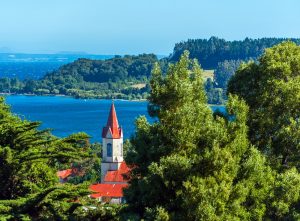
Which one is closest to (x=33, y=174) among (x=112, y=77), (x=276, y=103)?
(x=276, y=103)

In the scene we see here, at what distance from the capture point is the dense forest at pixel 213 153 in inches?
476

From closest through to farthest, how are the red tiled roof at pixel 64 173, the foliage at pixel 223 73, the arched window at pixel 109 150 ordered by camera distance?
the arched window at pixel 109 150, the red tiled roof at pixel 64 173, the foliage at pixel 223 73

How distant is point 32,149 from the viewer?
18391 mm

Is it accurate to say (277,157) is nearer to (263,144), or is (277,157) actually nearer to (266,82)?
(263,144)

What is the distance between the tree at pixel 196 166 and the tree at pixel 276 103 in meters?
0.77

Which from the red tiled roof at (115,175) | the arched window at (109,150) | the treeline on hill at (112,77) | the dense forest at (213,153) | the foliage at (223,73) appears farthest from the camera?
the treeline on hill at (112,77)

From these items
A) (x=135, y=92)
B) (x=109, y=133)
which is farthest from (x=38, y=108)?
(x=109, y=133)

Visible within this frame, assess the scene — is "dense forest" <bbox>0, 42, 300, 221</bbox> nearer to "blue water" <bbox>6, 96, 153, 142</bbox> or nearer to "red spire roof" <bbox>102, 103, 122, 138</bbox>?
"red spire roof" <bbox>102, 103, 122, 138</bbox>

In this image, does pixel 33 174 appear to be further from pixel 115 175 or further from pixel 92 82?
pixel 92 82

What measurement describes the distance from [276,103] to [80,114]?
114421mm

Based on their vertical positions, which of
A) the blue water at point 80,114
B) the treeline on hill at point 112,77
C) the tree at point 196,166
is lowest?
the blue water at point 80,114

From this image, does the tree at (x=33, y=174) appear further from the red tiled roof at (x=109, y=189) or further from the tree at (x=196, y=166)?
the red tiled roof at (x=109, y=189)

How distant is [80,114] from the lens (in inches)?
5010

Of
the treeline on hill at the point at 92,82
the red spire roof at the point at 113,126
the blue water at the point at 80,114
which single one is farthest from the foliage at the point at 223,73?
the red spire roof at the point at 113,126
